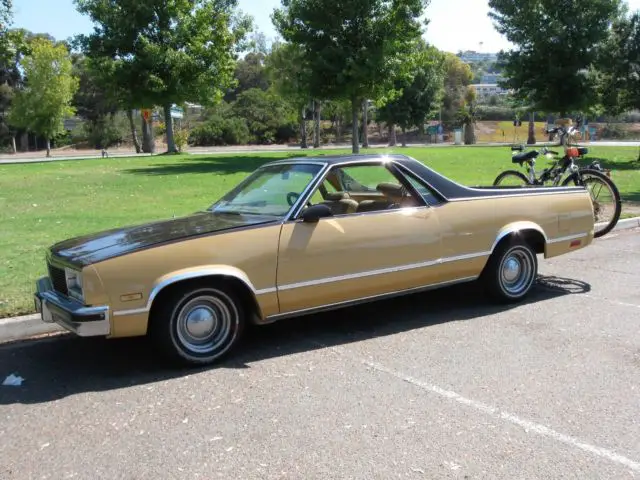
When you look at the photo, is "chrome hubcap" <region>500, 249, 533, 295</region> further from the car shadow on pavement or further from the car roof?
the car roof

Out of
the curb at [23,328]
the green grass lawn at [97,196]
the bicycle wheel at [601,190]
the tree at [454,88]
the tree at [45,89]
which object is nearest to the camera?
the curb at [23,328]

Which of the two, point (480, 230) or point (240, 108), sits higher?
point (240, 108)

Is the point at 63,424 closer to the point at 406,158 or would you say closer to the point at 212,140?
the point at 406,158

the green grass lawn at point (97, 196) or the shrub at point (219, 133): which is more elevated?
the shrub at point (219, 133)

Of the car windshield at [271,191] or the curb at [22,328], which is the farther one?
the curb at [22,328]

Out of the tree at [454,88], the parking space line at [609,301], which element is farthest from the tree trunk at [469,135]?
the parking space line at [609,301]

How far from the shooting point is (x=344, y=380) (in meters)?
4.39

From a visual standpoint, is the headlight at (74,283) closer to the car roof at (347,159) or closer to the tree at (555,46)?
the car roof at (347,159)

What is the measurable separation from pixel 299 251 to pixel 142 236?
3.90ft

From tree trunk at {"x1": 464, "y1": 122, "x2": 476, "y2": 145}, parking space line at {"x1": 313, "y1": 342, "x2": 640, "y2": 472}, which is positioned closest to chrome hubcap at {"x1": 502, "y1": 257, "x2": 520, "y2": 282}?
parking space line at {"x1": 313, "y1": 342, "x2": 640, "y2": 472}

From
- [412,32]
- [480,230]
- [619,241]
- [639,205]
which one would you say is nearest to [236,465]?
[480,230]

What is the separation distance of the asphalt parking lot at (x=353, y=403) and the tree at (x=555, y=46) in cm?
2299

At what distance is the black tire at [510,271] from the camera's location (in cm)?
609

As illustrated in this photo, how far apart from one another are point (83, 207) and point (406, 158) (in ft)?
27.9
